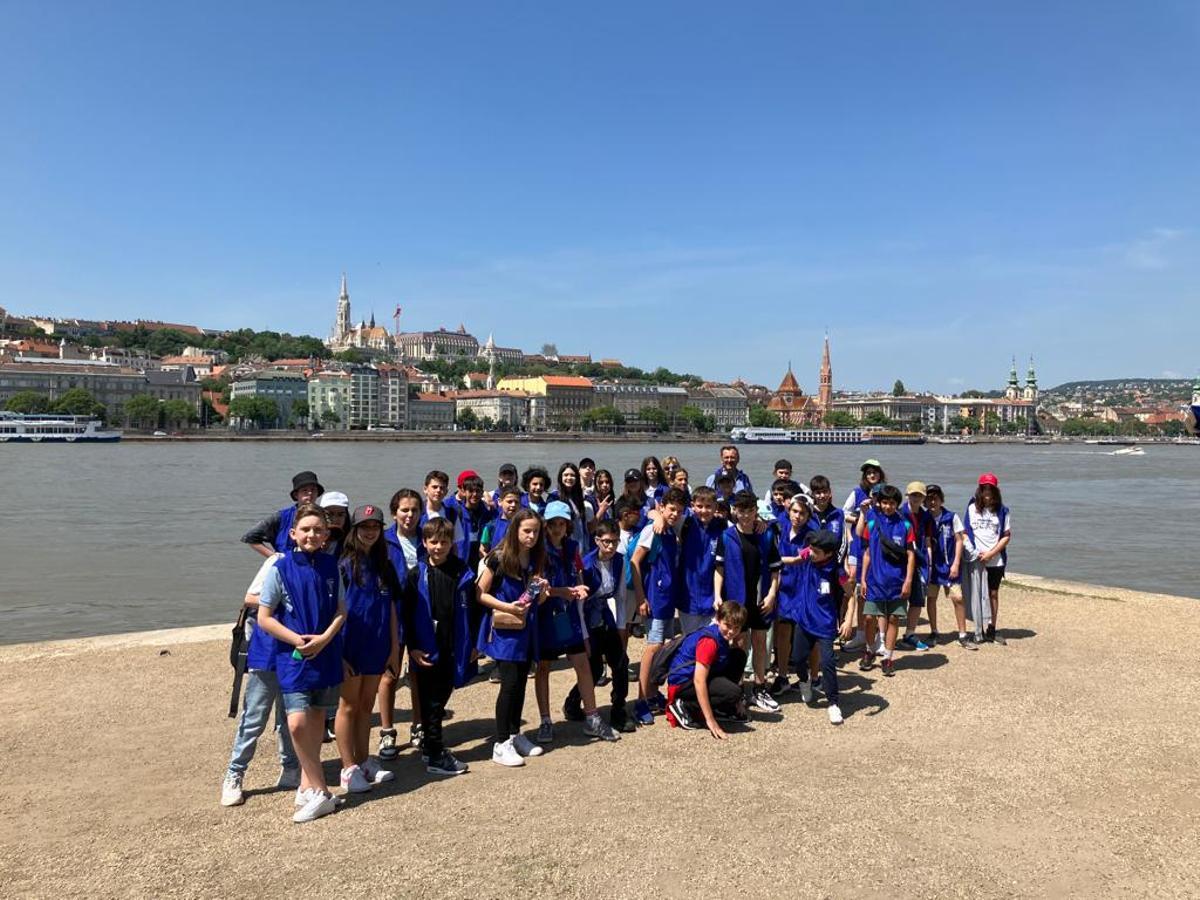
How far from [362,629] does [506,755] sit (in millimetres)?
1070

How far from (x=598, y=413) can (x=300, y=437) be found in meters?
54.7

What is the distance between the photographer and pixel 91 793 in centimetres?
414

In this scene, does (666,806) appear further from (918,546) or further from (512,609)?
(918,546)

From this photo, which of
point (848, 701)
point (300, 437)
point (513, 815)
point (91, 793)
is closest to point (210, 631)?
point (91, 793)

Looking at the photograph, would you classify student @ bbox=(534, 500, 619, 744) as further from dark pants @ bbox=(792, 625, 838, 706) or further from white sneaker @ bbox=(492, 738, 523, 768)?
dark pants @ bbox=(792, 625, 838, 706)

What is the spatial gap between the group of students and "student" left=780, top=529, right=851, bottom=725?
1 centimetres

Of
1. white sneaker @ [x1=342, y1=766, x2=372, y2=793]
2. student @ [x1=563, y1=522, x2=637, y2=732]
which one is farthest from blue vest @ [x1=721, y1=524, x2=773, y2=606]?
white sneaker @ [x1=342, y1=766, x2=372, y2=793]

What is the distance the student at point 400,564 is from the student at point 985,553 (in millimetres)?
4734

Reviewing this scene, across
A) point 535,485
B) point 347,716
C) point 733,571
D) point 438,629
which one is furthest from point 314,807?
point 535,485

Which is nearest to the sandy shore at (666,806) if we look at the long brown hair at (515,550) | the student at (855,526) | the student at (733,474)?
the student at (855,526)

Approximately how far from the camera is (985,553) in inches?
280

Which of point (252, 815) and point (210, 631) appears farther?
point (210, 631)

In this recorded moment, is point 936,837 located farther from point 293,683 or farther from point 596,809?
point 293,683

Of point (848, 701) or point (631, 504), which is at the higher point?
point (631, 504)
